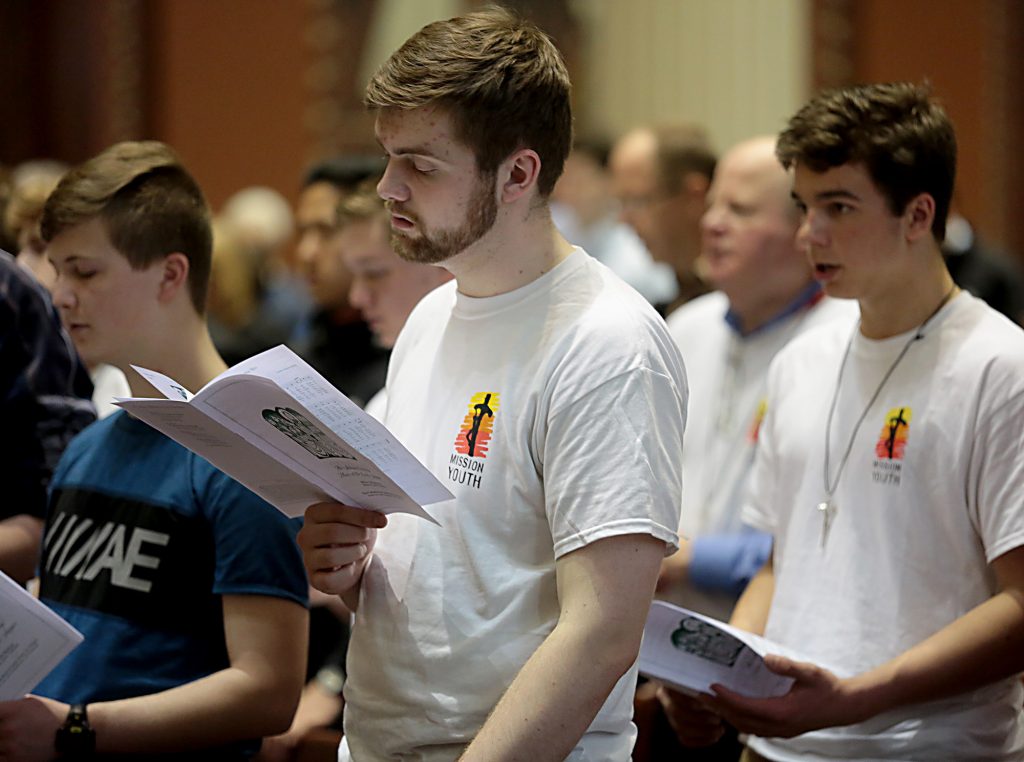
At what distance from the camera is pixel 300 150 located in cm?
899

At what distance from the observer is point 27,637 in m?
2.09

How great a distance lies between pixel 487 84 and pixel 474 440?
1.63 ft

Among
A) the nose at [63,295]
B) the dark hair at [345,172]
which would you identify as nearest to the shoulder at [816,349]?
the nose at [63,295]

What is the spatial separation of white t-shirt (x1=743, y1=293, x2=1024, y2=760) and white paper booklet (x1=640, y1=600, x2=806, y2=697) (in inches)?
7.3

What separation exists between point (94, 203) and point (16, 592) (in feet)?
2.56

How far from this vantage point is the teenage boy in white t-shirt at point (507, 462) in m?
1.79

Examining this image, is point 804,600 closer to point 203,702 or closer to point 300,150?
point 203,702

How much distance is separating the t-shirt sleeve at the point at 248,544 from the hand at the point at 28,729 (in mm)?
332

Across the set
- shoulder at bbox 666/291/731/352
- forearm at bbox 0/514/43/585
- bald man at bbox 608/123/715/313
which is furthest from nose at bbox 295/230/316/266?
forearm at bbox 0/514/43/585

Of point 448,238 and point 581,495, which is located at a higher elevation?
point 448,238

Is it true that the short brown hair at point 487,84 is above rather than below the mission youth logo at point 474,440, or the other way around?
above

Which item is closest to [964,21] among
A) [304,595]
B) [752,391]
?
[752,391]

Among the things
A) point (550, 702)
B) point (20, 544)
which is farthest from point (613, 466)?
point (20, 544)

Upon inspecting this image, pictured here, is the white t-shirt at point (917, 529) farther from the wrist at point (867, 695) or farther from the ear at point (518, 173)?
the ear at point (518, 173)
